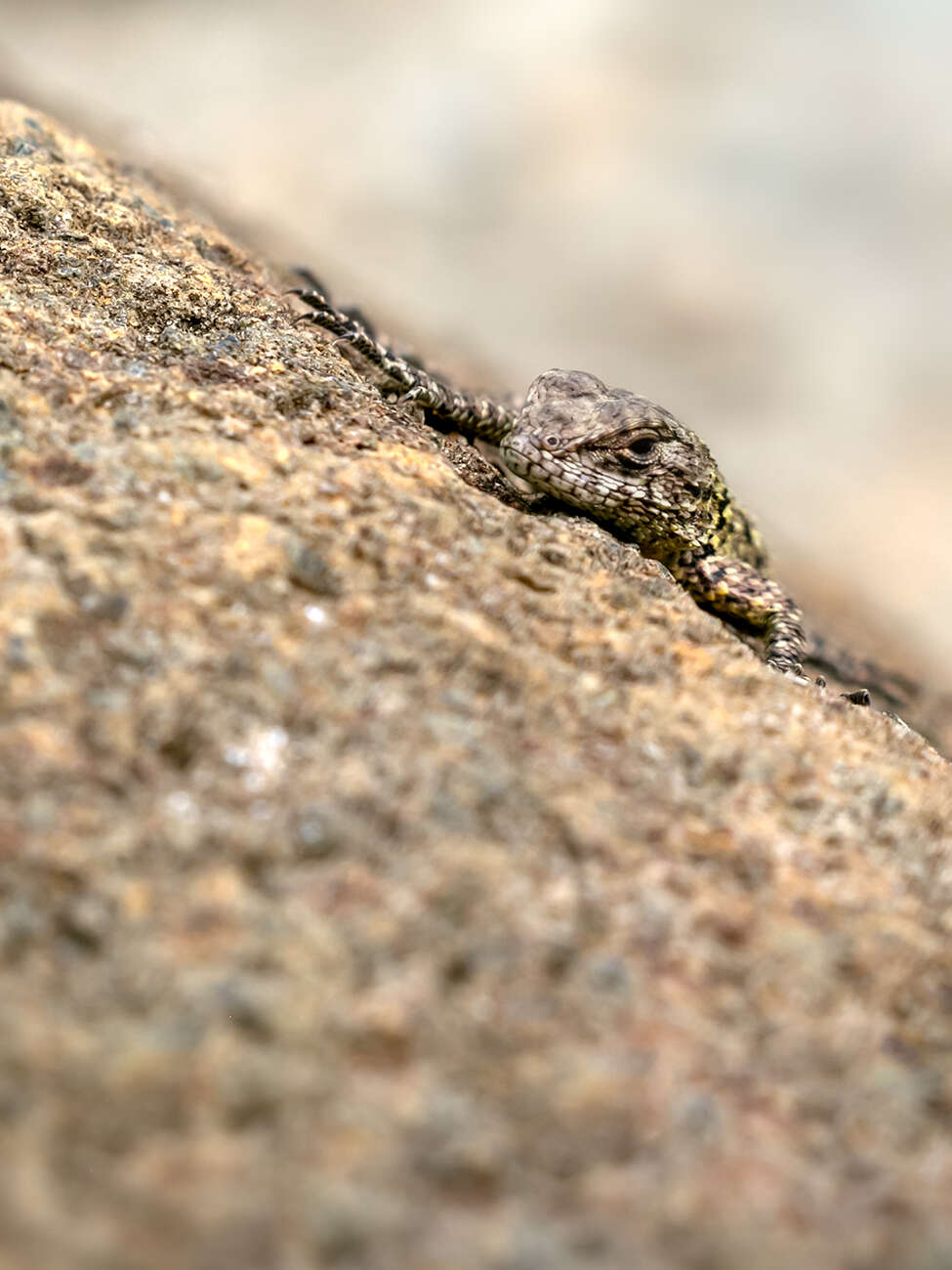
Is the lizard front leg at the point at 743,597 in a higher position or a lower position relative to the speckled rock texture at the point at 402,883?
higher

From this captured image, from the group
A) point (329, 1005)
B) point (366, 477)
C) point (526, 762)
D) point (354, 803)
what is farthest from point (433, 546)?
point (329, 1005)

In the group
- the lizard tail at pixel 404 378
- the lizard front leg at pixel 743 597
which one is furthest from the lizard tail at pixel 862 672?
the lizard tail at pixel 404 378

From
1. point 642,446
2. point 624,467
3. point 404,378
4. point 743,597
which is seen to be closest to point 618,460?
point 624,467

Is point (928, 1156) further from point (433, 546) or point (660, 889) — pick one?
point (433, 546)

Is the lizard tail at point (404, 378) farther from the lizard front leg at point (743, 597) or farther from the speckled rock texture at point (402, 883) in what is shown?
the lizard front leg at point (743, 597)

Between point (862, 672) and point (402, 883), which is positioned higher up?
point (862, 672)

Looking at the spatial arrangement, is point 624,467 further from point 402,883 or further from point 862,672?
point 862,672
